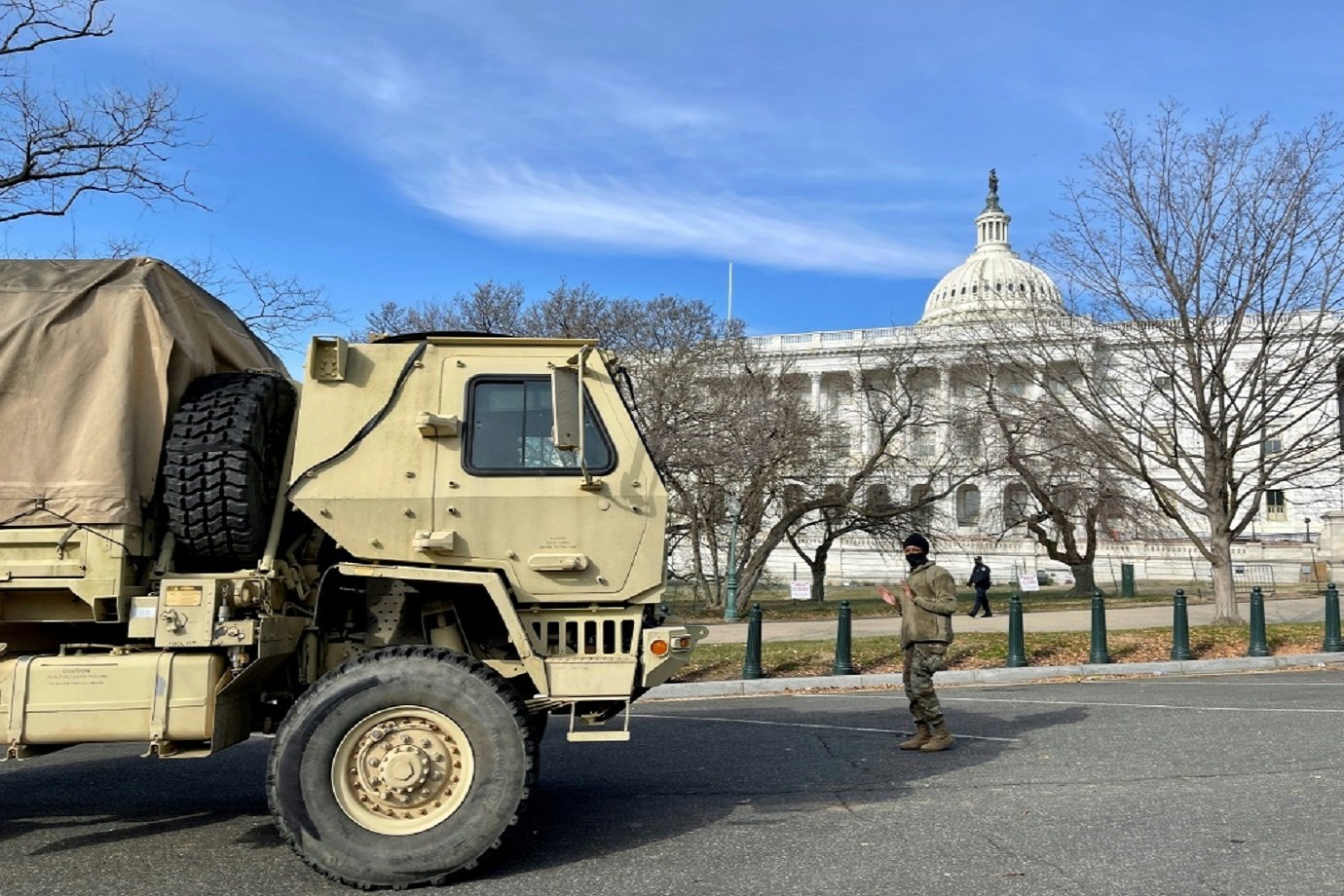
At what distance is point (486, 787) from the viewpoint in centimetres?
515

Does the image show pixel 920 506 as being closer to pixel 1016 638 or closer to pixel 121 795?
pixel 1016 638

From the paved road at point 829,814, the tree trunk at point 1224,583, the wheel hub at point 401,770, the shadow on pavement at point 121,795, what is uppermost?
the tree trunk at point 1224,583

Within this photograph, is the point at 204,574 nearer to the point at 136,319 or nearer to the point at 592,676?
the point at 136,319

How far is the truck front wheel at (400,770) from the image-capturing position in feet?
16.7

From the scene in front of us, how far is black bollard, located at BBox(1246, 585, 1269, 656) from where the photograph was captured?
15.2 meters

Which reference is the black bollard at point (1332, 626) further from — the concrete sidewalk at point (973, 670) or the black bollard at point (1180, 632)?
the black bollard at point (1180, 632)

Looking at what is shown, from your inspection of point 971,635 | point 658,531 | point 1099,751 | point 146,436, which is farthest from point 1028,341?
point 146,436

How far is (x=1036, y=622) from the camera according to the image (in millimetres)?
21234

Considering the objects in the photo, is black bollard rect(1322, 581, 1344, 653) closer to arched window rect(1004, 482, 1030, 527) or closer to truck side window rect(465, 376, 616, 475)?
truck side window rect(465, 376, 616, 475)

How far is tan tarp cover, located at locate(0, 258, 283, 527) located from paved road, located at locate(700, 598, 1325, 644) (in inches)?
469

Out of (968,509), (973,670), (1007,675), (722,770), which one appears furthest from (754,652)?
(968,509)

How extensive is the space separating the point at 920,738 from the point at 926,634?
31.4 inches

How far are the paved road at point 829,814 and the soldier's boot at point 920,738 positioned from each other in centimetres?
14

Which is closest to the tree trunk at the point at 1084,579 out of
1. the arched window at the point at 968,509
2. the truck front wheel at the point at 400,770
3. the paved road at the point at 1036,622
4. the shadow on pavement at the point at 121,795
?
the arched window at the point at 968,509
